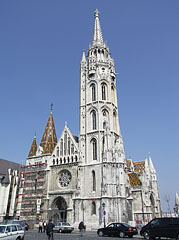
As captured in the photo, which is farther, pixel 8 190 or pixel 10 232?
pixel 8 190

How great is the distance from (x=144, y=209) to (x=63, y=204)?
13.0 metres

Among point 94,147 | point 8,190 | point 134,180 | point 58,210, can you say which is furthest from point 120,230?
point 8,190

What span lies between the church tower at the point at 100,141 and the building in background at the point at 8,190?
1797 cm

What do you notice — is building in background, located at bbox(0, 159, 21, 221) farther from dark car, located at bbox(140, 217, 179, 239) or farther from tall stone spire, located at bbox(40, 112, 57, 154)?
dark car, located at bbox(140, 217, 179, 239)

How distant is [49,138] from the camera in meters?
48.8

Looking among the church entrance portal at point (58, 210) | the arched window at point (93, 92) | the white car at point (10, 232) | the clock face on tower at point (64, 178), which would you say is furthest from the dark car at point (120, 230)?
the arched window at point (93, 92)

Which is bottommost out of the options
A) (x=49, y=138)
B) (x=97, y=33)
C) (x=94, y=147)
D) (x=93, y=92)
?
(x=94, y=147)

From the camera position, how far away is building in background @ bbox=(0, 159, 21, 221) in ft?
148

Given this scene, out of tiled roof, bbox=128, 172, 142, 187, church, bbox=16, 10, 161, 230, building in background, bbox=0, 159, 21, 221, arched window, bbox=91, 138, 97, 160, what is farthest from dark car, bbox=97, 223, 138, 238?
building in background, bbox=0, 159, 21, 221

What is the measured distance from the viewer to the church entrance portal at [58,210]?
3733 centimetres

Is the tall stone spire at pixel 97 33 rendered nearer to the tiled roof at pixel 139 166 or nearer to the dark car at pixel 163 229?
the tiled roof at pixel 139 166

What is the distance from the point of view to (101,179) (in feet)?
117

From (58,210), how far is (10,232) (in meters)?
23.0

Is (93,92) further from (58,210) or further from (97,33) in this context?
(58,210)
